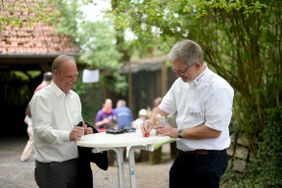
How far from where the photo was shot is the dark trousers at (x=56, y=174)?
3.84 m

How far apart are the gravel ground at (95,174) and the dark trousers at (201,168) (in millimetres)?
4029

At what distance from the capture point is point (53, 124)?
3.85 m

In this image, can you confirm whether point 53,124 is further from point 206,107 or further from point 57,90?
point 206,107

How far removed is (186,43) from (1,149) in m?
9.78

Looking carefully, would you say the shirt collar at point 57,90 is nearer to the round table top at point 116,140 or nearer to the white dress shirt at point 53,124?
the white dress shirt at point 53,124

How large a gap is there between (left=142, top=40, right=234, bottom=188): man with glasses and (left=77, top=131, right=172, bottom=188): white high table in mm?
130

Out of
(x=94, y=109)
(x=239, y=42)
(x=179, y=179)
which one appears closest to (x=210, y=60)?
(x=239, y=42)

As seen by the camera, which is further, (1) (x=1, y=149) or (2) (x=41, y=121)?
(1) (x=1, y=149)

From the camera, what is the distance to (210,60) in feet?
25.9

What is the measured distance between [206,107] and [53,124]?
1217 mm

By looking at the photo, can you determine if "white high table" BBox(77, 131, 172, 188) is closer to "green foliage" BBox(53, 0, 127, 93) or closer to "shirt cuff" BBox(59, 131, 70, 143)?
"shirt cuff" BBox(59, 131, 70, 143)

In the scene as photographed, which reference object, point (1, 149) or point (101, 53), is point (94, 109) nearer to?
point (101, 53)

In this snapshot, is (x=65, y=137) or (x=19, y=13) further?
(x=19, y=13)

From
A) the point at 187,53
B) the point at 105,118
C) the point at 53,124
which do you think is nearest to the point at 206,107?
the point at 187,53
